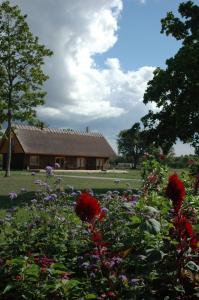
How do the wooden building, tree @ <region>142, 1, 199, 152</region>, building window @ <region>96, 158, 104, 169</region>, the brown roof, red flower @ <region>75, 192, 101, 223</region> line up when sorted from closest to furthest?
red flower @ <region>75, 192, 101, 223</region>
tree @ <region>142, 1, 199, 152</region>
the wooden building
the brown roof
building window @ <region>96, 158, 104, 169</region>

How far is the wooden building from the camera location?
2746 inches

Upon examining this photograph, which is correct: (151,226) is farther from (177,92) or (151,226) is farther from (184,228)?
(177,92)

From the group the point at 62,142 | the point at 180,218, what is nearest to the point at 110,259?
the point at 180,218

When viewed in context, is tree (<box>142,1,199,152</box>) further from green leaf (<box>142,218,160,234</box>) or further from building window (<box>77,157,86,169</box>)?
building window (<box>77,157,86,169</box>)

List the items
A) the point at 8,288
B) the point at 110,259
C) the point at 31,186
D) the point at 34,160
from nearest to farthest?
the point at 8,288 → the point at 110,259 → the point at 31,186 → the point at 34,160

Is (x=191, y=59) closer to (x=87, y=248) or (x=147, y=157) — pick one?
(x=147, y=157)

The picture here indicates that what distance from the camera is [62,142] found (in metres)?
75.2

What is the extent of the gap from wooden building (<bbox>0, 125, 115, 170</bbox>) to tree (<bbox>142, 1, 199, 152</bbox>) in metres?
38.8

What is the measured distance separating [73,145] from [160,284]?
72.4 m

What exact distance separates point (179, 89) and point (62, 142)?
46992mm

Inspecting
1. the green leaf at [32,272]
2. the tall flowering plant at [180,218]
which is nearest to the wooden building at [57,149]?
the green leaf at [32,272]

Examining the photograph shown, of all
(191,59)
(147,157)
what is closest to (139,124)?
(191,59)

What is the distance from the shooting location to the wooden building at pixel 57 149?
229ft

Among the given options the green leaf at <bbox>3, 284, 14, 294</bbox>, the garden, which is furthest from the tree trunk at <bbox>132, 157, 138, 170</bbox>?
the green leaf at <bbox>3, 284, 14, 294</bbox>
